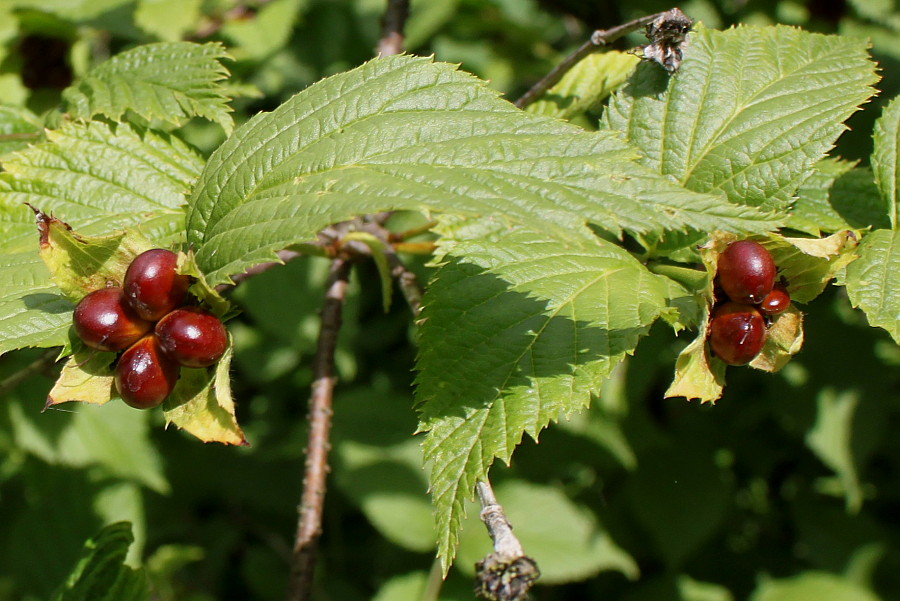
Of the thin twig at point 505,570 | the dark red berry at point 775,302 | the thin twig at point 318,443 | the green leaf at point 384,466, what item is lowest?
the green leaf at point 384,466

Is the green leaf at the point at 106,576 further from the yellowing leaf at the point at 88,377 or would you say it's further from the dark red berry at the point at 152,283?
the dark red berry at the point at 152,283

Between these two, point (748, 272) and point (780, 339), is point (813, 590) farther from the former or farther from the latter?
point (748, 272)

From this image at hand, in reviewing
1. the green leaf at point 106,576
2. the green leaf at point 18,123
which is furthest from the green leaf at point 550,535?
the green leaf at point 18,123

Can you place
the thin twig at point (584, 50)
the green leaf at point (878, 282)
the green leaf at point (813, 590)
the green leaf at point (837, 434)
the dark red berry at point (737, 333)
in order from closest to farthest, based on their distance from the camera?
the dark red berry at point (737, 333), the green leaf at point (878, 282), the thin twig at point (584, 50), the green leaf at point (837, 434), the green leaf at point (813, 590)

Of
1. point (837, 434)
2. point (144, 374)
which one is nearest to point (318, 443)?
point (144, 374)

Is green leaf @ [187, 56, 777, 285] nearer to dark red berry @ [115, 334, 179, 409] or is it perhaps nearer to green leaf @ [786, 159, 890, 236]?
dark red berry @ [115, 334, 179, 409]

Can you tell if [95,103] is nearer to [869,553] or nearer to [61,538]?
[61,538]
